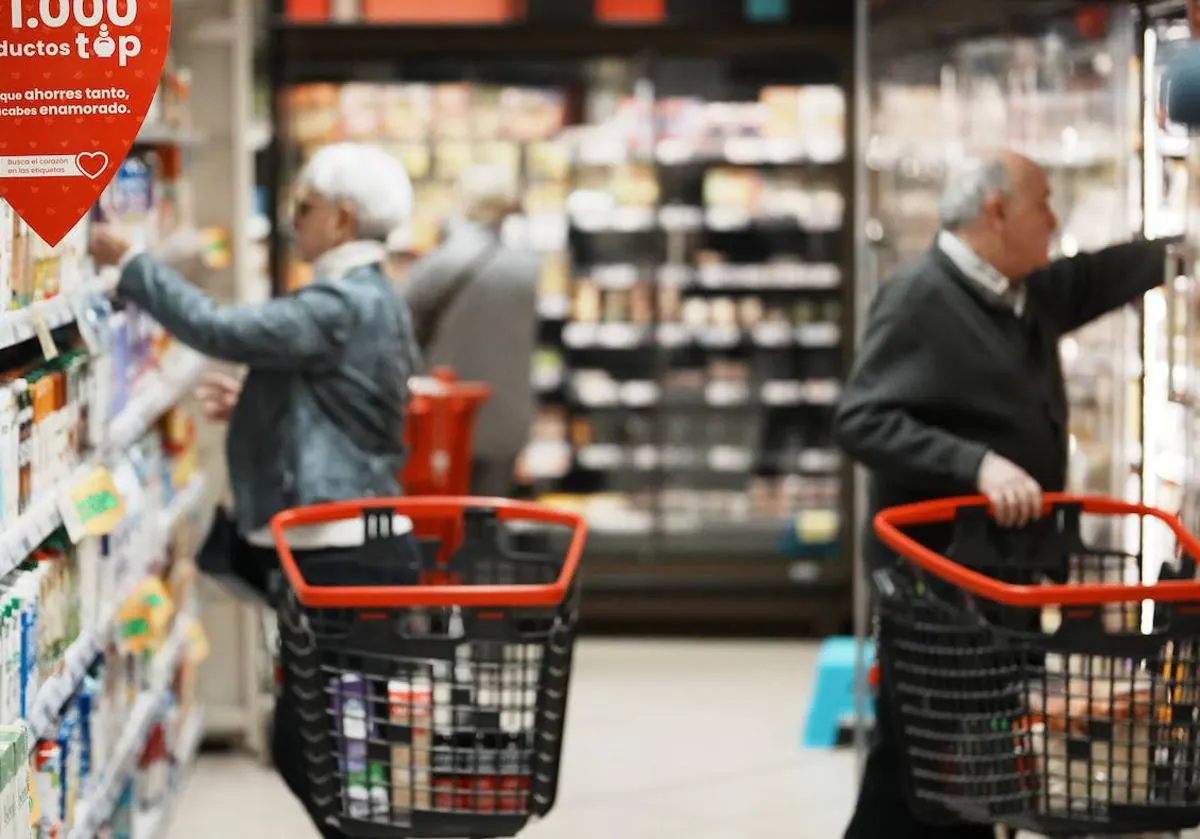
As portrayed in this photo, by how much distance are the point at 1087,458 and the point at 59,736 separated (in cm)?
291

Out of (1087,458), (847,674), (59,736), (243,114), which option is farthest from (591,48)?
(59,736)

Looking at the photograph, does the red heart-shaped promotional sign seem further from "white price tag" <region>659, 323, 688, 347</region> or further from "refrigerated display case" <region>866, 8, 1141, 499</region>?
"white price tag" <region>659, 323, 688, 347</region>

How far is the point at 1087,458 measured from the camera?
5438 mm

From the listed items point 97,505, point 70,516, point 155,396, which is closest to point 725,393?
point 155,396

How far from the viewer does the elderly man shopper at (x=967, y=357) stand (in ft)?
13.8

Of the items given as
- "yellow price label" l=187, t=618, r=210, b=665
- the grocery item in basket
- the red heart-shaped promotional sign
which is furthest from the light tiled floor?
the red heart-shaped promotional sign

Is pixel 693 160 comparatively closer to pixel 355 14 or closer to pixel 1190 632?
pixel 355 14

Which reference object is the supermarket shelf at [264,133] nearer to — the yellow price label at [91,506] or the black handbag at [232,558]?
the black handbag at [232,558]

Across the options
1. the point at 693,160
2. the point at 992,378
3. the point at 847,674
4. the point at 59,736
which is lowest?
the point at 847,674

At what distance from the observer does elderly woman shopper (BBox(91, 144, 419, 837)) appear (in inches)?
167

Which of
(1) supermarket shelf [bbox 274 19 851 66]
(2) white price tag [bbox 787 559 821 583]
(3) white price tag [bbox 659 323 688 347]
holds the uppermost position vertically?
(1) supermarket shelf [bbox 274 19 851 66]

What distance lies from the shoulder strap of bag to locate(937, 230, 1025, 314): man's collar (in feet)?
11.0

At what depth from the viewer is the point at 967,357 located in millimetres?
4207

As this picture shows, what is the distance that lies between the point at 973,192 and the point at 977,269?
Answer: 17cm
